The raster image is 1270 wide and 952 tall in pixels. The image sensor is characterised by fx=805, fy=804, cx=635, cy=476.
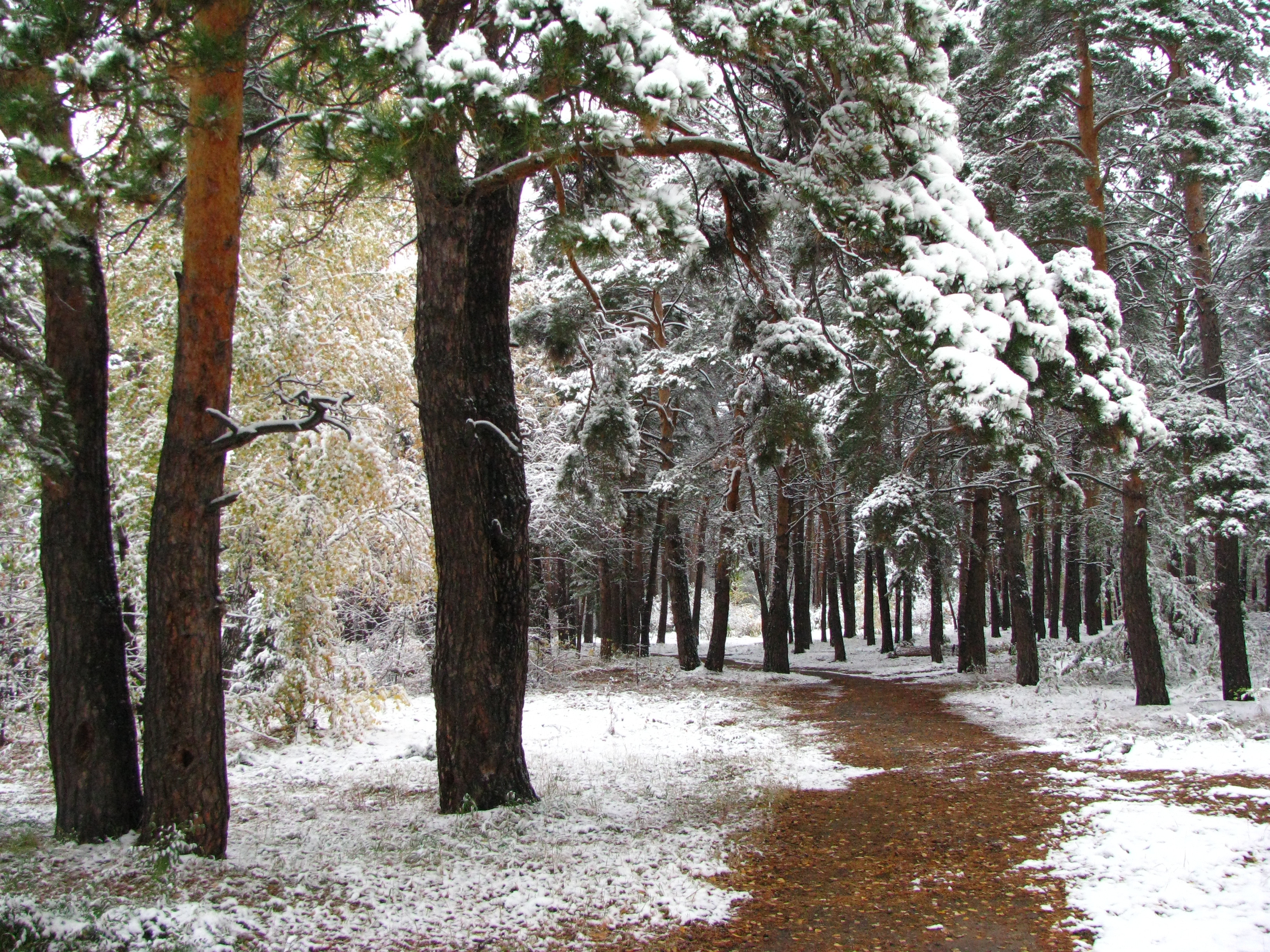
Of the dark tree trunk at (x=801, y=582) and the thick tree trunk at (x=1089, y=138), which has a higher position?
the thick tree trunk at (x=1089, y=138)

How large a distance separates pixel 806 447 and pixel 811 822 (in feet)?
12.9

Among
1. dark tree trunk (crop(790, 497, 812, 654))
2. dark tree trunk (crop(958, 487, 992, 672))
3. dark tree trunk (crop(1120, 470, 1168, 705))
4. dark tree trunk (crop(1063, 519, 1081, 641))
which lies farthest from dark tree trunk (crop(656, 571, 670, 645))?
dark tree trunk (crop(1120, 470, 1168, 705))

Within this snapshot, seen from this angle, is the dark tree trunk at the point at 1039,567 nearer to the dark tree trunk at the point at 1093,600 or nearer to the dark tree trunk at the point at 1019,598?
the dark tree trunk at the point at 1093,600

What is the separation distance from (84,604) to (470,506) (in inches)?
101

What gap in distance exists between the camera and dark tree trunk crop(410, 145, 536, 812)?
19.9ft

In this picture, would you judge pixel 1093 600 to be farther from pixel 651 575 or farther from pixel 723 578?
pixel 651 575

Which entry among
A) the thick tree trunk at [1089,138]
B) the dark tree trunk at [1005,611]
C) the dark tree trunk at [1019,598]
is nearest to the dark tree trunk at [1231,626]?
the dark tree trunk at [1019,598]

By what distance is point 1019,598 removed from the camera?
579 inches

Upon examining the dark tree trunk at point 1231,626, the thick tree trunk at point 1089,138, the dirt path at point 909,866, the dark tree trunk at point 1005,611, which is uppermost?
the thick tree trunk at point 1089,138

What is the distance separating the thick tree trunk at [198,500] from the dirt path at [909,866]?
296 cm

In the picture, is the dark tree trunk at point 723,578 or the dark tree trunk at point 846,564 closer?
the dark tree trunk at point 723,578

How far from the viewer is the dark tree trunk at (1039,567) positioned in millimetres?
20562

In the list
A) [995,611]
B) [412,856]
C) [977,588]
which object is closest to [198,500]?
[412,856]

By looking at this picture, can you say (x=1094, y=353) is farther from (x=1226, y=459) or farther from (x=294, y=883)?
(x=1226, y=459)
